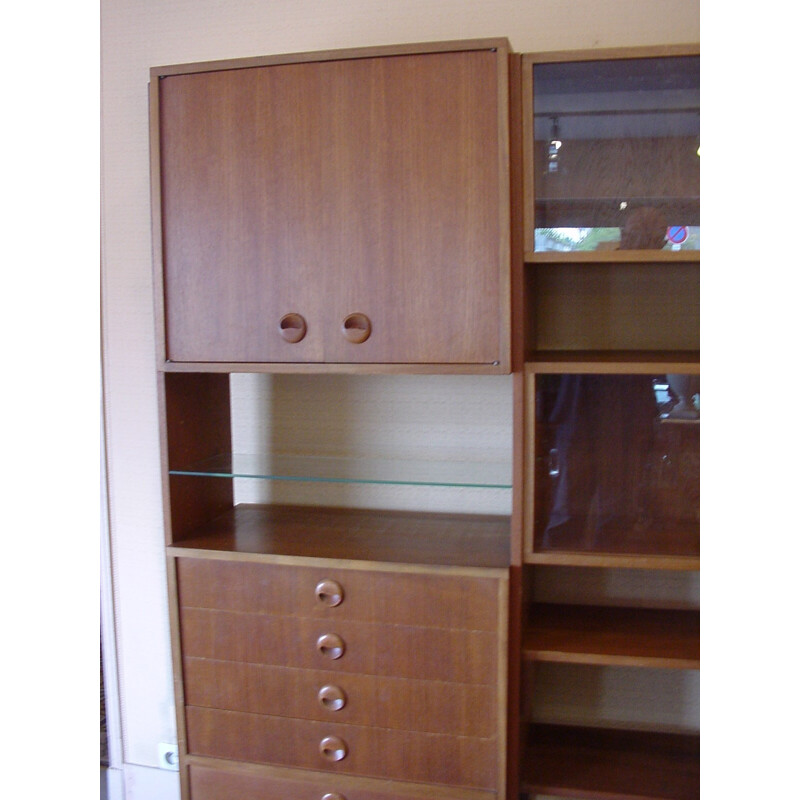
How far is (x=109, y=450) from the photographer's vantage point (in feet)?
6.53

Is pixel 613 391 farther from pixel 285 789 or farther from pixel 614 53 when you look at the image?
pixel 285 789

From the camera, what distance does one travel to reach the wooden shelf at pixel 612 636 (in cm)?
144

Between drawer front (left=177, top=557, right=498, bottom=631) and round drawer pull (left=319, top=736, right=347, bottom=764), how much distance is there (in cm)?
26

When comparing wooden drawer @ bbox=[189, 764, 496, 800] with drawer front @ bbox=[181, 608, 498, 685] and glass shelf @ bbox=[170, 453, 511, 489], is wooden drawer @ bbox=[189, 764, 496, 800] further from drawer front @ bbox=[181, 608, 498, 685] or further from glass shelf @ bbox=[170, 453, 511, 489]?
glass shelf @ bbox=[170, 453, 511, 489]

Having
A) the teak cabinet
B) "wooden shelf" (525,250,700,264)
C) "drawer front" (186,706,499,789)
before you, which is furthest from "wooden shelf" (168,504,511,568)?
"wooden shelf" (525,250,700,264)

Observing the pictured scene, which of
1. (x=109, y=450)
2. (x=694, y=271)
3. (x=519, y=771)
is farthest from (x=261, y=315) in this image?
(x=519, y=771)

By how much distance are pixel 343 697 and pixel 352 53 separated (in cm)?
126

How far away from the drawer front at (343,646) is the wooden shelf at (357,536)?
136 millimetres

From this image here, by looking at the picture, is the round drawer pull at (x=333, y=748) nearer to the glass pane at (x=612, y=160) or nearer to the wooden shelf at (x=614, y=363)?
the wooden shelf at (x=614, y=363)

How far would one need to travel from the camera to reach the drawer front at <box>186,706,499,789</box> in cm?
144

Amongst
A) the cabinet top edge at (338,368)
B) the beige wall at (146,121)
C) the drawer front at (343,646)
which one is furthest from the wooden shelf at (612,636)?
the cabinet top edge at (338,368)
